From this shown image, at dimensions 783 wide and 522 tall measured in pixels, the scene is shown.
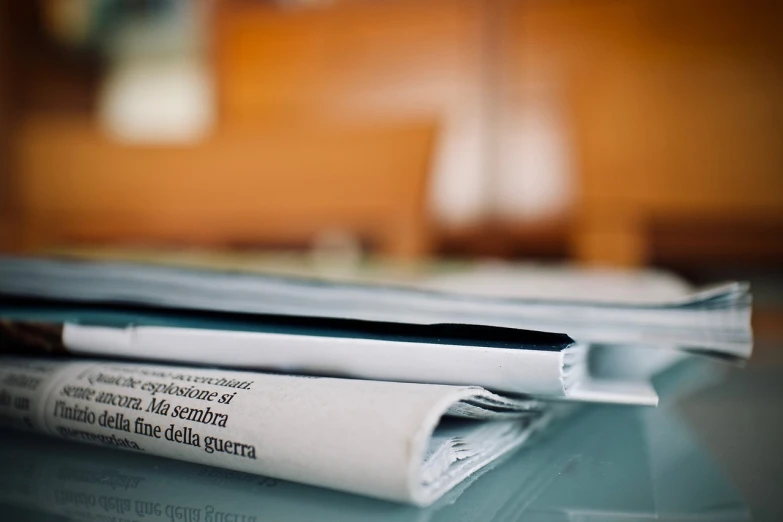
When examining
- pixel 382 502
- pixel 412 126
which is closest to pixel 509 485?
pixel 382 502

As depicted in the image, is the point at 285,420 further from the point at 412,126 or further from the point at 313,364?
the point at 412,126

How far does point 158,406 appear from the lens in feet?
0.65

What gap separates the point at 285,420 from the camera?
0.18 meters

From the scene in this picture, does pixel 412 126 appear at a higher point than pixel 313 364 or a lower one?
higher

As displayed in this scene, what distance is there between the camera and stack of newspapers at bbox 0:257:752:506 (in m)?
0.17

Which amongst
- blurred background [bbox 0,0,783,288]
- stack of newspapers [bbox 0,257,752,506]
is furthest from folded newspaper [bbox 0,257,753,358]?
blurred background [bbox 0,0,783,288]

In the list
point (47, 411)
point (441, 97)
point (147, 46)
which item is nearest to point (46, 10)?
point (147, 46)

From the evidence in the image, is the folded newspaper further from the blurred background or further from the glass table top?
the blurred background

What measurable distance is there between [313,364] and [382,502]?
0.17ft

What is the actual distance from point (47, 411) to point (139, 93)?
2.31 meters

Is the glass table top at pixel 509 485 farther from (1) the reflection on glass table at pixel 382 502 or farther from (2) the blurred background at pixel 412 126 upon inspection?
(2) the blurred background at pixel 412 126

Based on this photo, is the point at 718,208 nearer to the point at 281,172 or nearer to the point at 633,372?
the point at 281,172

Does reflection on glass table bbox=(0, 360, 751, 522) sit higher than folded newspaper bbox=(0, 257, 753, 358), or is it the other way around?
folded newspaper bbox=(0, 257, 753, 358)

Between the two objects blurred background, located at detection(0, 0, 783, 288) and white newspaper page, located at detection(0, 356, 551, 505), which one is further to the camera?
blurred background, located at detection(0, 0, 783, 288)
